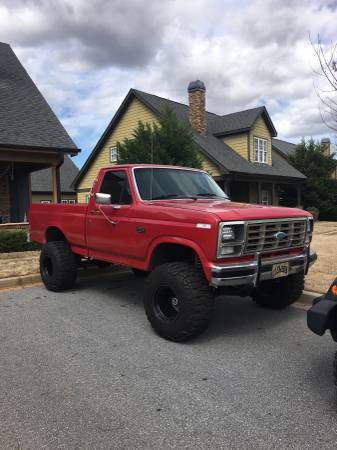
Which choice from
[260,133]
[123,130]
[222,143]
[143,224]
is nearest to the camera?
[143,224]

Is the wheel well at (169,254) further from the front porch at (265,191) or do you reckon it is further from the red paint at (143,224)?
the front porch at (265,191)

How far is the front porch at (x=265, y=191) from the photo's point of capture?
84.1 feet

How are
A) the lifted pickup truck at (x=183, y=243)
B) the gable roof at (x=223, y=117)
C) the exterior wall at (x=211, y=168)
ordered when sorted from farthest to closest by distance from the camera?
the gable roof at (x=223, y=117) → the exterior wall at (x=211, y=168) → the lifted pickup truck at (x=183, y=243)

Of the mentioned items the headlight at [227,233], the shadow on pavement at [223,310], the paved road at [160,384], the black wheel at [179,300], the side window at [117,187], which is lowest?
the paved road at [160,384]

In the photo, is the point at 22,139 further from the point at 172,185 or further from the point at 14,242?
the point at 172,185

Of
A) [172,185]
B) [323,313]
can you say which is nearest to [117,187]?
[172,185]

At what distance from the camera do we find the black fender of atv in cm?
306

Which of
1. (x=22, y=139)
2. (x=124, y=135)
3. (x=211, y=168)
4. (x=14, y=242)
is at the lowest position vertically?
(x=14, y=242)

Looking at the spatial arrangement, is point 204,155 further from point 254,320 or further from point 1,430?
point 1,430

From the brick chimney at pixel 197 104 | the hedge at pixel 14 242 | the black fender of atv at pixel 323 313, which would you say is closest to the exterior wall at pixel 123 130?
the brick chimney at pixel 197 104

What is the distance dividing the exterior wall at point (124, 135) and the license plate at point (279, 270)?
55.2 feet

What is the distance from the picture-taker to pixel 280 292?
18.5ft

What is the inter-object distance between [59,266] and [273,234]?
3.42 m

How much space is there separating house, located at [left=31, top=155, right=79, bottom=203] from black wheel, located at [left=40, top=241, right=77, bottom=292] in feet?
89.0
